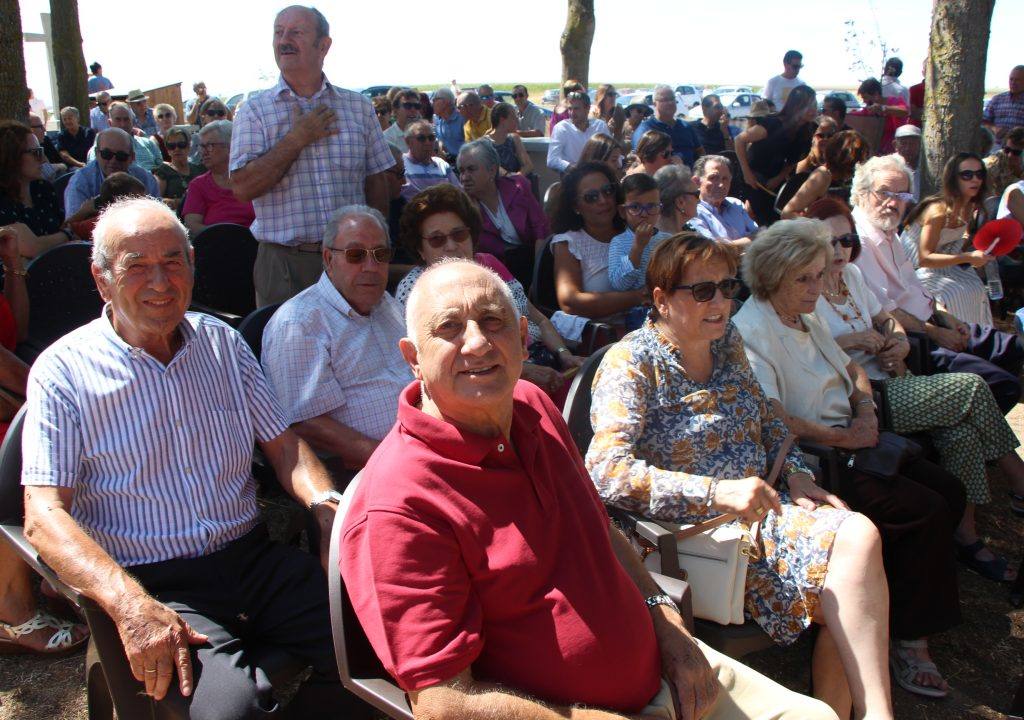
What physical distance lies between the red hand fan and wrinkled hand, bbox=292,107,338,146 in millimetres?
4294

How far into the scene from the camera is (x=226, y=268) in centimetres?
434

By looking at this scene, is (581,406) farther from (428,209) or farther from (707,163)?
(707,163)

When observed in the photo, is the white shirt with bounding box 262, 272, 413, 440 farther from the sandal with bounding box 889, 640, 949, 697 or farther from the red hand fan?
the red hand fan

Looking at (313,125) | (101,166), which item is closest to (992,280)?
(313,125)

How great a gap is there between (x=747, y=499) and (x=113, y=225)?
1867 mm

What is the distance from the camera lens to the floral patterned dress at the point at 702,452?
2379 millimetres

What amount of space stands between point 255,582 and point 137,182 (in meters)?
3.09

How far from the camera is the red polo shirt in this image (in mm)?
1562

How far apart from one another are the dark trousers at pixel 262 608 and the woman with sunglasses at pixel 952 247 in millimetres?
4407

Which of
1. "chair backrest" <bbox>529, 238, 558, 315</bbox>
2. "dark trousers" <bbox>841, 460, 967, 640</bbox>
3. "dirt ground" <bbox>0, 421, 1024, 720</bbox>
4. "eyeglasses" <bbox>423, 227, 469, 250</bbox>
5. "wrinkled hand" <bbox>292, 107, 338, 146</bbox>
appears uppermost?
"wrinkled hand" <bbox>292, 107, 338, 146</bbox>

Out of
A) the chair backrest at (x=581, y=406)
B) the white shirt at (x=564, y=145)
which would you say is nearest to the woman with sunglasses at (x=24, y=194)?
the chair backrest at (x=581, y=406)

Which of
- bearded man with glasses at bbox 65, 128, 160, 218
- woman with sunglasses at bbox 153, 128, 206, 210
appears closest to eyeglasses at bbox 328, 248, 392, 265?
bearded man with glasses at bbox 65, 128, 160, 218

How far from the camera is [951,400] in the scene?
3588 mm

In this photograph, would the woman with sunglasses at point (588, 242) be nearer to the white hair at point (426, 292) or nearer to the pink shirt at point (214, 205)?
the pink shirt at point (214, 205)
